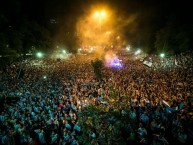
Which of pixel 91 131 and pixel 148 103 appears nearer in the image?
pixel 91 131

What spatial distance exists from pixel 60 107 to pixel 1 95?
5388 millimetres

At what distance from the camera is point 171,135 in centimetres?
784

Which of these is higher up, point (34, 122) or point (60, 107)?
point (60, 107)

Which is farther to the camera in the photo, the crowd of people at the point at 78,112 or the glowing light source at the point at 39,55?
the glowing light source at the point at 39,55


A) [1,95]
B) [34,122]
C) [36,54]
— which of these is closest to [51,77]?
[1,95]

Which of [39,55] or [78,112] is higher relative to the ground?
[39,55]

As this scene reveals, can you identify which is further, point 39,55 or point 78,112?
point 39,55

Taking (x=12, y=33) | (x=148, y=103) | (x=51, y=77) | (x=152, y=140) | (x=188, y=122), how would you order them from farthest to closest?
(x=12, y=33)
(x=51, y=77)
(x=148, y=103)
(x=188, y=122)
(x=152, y=140)

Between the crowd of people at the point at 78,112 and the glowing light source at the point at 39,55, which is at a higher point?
the glowing light source at the point at 39,55

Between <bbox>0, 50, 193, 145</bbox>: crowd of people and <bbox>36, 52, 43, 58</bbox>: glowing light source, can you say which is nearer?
<bbox>0, 50, 193, 145</bbox>: crowd of people

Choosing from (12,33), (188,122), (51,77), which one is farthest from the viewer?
(12,33)

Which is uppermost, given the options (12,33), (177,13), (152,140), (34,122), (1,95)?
(177,13)

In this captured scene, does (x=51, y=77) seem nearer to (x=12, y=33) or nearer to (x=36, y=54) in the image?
(x=12, y=33)

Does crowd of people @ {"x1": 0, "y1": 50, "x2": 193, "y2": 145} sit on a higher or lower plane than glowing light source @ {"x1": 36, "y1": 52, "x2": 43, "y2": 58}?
lower
